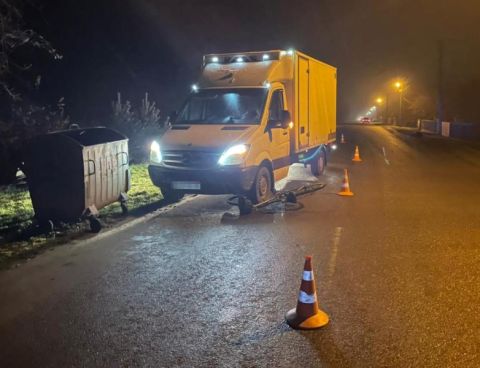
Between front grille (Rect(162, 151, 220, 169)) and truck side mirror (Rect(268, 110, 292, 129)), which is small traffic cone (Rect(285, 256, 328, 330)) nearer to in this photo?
front grille (Rect(162, 151, 220, 169))

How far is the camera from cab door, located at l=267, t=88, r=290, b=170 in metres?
10.6

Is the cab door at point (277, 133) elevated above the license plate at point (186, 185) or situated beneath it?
elevated above

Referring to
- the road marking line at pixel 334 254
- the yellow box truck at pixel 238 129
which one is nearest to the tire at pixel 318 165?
the yellow box truck at pixel 238 129

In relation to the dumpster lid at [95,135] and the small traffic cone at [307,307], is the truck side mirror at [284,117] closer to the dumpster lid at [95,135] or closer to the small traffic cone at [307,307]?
the dumpster lid at [95,135]

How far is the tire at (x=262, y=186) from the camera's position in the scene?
1018cm

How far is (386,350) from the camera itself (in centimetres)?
408

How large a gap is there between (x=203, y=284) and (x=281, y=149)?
236 inches

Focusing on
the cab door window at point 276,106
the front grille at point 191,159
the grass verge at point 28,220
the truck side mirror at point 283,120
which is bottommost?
the grass verge at point 28,220

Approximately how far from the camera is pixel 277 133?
10.9 metres

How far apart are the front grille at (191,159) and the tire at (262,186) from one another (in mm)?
1007

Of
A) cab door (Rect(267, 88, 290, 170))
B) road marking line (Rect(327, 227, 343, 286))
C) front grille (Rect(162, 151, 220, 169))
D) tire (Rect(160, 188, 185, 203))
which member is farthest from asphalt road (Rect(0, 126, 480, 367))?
cab door (Rect(267, 88, 290, 170))

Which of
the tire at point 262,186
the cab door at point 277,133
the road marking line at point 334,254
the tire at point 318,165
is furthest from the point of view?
the tire at point 318,165

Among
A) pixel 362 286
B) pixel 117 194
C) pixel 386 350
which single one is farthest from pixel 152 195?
pixel 386 350

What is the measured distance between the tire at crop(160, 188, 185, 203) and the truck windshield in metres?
1.53
